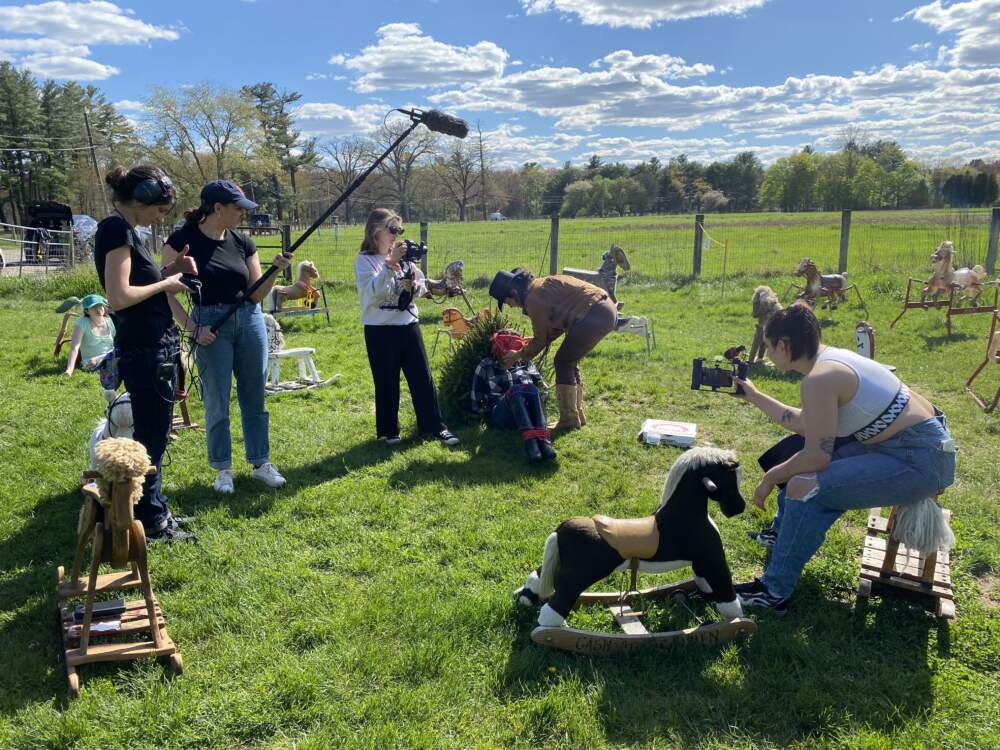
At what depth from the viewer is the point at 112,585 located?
2941mm

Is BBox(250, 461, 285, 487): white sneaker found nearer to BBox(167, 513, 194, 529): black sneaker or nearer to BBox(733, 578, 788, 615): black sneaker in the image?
BBox(167, 513, 194, 529): black sneaker

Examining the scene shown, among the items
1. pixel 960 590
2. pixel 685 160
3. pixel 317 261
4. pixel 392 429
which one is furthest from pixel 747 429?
pixel 685 160

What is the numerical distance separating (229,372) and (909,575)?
4032mm

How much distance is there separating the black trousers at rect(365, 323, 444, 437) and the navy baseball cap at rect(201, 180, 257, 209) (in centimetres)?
152

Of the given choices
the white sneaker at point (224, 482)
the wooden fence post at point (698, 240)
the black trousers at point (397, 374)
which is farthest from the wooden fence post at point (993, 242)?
the white sneaker at point (224, 482)

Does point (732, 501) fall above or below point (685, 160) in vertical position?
below

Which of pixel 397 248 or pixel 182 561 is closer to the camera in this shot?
pixel 182 561

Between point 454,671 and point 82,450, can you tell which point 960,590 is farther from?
point 82,450

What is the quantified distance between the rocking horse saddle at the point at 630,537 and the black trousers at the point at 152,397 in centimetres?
241

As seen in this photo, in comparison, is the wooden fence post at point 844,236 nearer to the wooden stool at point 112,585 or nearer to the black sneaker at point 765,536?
the black sneaker at point 765,536

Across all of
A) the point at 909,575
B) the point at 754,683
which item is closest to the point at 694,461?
the point at 754,683

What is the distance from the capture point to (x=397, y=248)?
5137 millimetres

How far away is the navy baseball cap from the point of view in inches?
157

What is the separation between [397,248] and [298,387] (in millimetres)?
2803
